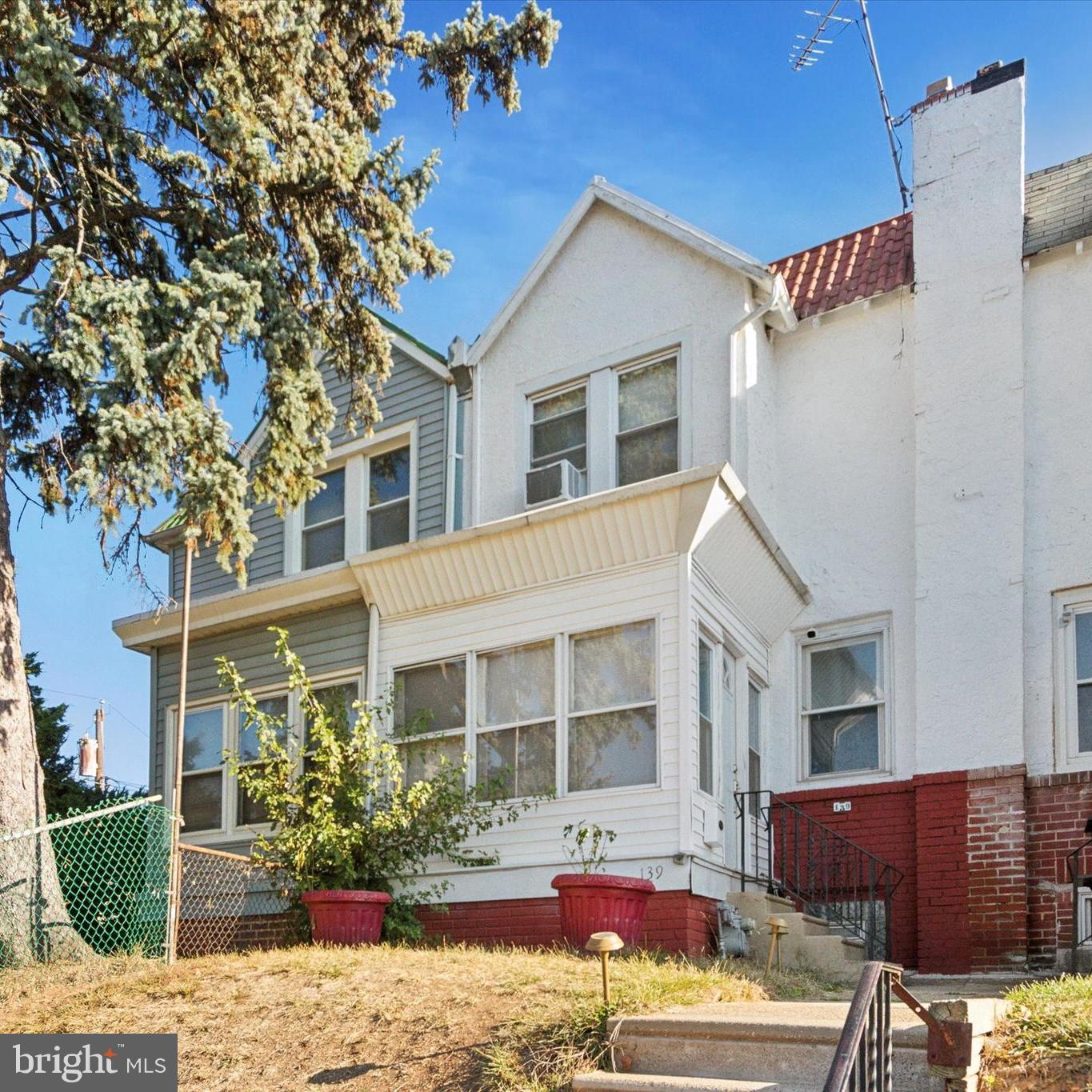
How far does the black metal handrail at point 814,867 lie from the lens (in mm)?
11945

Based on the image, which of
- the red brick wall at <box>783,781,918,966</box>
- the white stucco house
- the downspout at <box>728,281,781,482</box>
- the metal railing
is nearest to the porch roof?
the white stucco house

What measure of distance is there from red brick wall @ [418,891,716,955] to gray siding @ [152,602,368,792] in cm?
296

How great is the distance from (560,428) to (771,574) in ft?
10.2

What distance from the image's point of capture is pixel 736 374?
43.7ft

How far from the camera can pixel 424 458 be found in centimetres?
1523

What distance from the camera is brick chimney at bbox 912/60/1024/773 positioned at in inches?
467

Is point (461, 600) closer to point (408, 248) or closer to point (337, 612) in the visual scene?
point (337, 612)

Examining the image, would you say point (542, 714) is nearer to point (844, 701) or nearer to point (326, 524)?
point (844, 701)

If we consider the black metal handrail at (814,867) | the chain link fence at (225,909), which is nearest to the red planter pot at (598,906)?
the black metal handrail at (814,867)

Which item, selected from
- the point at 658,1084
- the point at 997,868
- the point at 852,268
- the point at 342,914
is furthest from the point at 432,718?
the point at 658,1084

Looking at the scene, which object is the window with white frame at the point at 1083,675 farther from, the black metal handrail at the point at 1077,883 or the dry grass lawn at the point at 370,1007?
the dry grass lawn at the point at 370,1007

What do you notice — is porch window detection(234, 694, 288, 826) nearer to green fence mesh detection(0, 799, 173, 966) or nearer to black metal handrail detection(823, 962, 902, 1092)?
green fence mesh detection(0, 799, 173, 966)

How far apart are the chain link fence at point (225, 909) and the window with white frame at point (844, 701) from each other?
17.3 feet

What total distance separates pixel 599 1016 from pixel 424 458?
8.74 m
